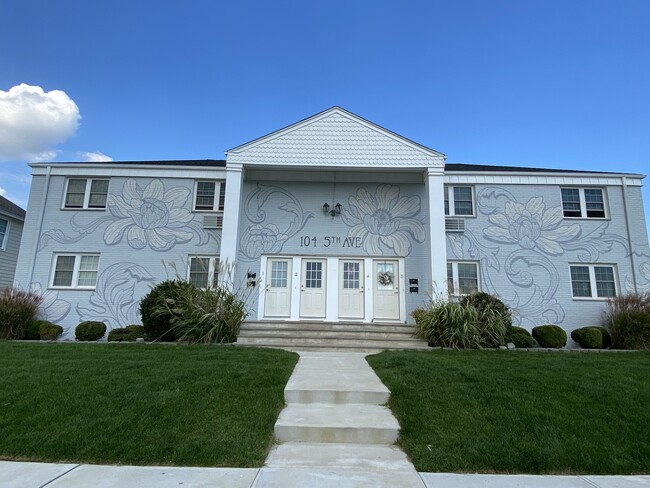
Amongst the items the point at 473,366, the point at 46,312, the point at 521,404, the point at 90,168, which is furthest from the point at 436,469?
the point at 90,168

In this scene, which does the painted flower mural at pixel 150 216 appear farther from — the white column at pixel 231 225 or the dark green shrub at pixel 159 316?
the dark green shrub at pixel 159 316

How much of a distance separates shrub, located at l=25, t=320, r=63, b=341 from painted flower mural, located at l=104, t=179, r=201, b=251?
118 inches

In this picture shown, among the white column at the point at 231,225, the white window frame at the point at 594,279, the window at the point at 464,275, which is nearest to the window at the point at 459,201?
the window at the point at 464,275

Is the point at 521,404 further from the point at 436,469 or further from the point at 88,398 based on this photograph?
the point at 88,398

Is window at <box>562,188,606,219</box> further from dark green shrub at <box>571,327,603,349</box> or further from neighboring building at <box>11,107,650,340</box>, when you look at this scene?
dark green shrub at <box>571,327,603,349</box>

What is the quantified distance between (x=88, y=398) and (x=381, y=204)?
401 inches

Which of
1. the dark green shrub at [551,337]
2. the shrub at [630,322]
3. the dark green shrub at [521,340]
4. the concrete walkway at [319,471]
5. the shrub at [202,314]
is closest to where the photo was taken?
the concrete walkway at [319,471]

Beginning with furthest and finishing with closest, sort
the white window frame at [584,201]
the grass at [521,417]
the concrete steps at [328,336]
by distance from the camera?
the white window frame at [584,201], the concrete steps at [328,336], the grass at [521,417]

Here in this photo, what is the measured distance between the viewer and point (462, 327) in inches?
381

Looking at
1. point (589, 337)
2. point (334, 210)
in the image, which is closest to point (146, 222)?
point (334, 210)

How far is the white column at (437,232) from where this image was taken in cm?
1134

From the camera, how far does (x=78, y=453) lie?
3.47 meters

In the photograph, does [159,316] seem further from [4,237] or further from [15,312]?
[4,237]

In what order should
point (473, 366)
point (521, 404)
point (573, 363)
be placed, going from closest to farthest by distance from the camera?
point (521, 404) → point (473, 366) → point (573, 363)
